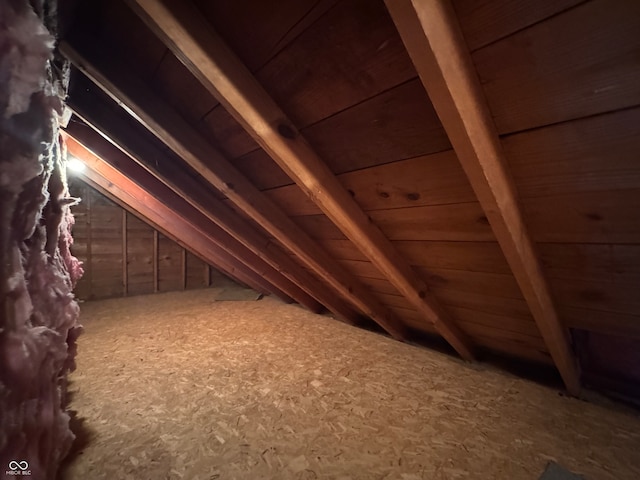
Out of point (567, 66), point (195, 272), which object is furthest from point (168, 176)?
point (195, 272)

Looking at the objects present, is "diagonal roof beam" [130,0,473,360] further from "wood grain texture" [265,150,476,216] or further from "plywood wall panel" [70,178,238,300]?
"plywood wall panel" [70,178,238,300]

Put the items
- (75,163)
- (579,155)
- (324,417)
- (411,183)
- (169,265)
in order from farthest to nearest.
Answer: (169,265), (75,163), (324,417), (411,183), (579,155)

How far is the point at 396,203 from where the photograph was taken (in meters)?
1.03

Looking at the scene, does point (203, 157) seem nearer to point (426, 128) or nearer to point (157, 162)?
point (157, 162)

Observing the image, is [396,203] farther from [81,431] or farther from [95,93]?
[81,431]

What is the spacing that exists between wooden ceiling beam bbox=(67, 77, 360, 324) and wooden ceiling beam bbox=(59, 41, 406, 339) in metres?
0.28

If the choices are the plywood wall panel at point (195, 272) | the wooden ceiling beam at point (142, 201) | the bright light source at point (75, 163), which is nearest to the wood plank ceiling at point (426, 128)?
the wooden ceiling beam at point (142, 201)

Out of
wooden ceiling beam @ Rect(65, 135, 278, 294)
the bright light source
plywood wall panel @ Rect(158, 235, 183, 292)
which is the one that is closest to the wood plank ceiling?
wooden ceiling beam @ Rect(65, 135, 278, 294)

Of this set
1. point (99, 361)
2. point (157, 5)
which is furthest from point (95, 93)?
point (99, 361)

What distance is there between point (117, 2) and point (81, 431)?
1505 mm

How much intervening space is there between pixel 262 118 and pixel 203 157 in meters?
0.43

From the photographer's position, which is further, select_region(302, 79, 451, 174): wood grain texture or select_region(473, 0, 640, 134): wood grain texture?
select_region(302, 79, 451, 174): wood grain texture

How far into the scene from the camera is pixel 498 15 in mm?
510

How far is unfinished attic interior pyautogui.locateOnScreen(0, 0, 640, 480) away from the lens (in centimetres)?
56
